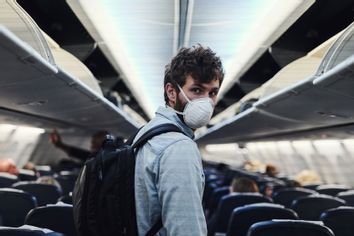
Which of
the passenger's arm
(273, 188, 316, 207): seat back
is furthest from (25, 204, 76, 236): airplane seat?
(273, 188, 316, 207): seat back

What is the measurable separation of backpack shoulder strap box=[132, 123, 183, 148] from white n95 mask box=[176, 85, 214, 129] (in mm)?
81

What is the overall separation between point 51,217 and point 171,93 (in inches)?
101

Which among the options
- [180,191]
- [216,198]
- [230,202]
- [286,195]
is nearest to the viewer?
[180,191]

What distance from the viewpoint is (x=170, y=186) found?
2.02 m

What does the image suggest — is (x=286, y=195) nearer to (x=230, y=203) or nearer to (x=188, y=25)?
(x=230, y=203)

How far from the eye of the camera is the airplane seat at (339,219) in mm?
5188

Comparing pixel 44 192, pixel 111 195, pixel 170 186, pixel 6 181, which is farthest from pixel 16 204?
pixel 170 186

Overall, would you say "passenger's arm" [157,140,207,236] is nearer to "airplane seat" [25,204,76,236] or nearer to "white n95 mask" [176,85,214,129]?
"white n95 mask" [176,85,214,129]

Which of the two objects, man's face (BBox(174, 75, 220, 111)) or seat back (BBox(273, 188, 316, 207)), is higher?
seat back (BBox(273, 188, 316, 207))

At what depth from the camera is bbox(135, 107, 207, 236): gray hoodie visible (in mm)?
2008

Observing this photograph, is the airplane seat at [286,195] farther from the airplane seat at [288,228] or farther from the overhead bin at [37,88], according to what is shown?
the airplane seat at [288,228]

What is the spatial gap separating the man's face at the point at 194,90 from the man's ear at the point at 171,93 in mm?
18

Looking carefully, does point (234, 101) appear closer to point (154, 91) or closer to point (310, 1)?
point (154, 91)

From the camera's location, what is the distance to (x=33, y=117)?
11375mm
